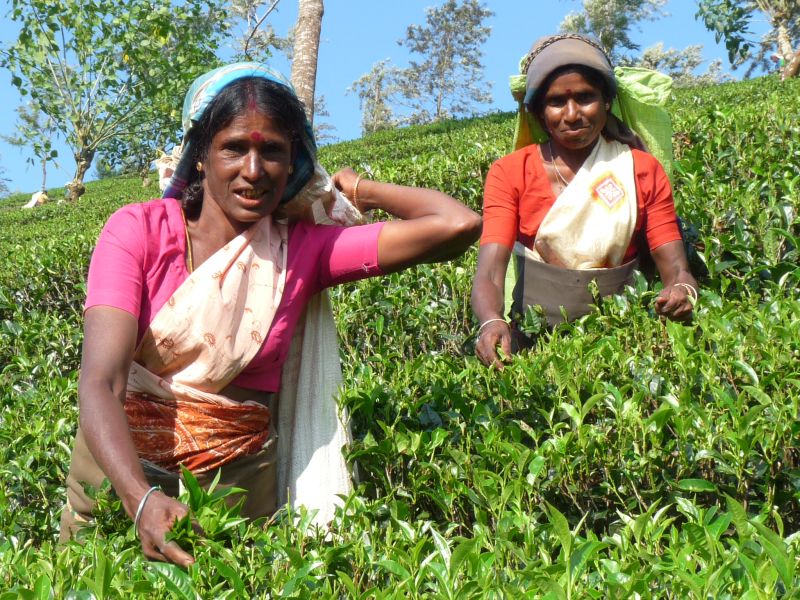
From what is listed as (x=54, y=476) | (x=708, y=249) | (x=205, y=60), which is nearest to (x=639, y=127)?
(x=708, y=249)

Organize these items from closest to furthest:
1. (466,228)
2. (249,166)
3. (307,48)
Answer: (249,166) < (466,228) < (307,48)

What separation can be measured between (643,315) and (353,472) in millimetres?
1306

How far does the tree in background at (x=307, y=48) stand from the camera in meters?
9.80

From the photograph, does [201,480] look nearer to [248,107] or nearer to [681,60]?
[248,107]

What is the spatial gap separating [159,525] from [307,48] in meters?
8.56

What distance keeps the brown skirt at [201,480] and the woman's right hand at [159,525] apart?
453 mm

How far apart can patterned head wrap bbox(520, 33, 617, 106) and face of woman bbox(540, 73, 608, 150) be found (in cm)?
6

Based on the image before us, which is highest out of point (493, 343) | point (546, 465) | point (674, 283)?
point (674, 283)

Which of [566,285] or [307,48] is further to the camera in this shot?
[307,48]

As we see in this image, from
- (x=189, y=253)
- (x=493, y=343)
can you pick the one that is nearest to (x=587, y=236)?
(x=493, y=343)

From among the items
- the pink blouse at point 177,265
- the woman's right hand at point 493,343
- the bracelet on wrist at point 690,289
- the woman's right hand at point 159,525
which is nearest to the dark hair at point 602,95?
the bracelet on wrist at point 690,289

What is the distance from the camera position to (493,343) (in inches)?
131

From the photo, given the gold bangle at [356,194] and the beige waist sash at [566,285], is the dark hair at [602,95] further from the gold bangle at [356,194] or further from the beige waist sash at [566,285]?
the gold bangle at [356,194]

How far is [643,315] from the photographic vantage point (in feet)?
11.1
